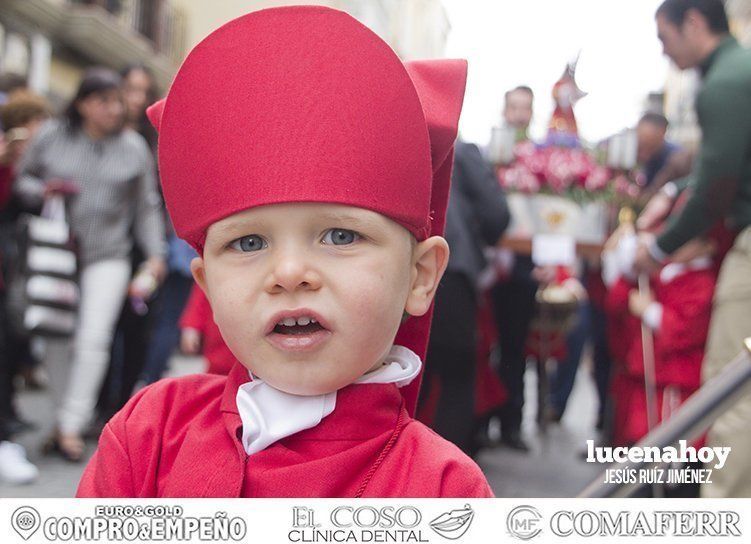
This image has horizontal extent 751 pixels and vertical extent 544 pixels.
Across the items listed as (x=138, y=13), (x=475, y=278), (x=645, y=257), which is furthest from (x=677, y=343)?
(x=138, y=13)

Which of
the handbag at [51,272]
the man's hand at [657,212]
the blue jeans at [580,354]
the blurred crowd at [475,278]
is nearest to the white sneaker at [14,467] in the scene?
the blurred crowd at [475,278]

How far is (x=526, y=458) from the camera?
2.35m

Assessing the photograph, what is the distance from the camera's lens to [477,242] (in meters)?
2.11

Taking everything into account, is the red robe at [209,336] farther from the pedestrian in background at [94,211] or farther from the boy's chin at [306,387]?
the pedestrian in background at [94,211]

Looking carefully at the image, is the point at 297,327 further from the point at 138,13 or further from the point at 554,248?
the point at 138,13

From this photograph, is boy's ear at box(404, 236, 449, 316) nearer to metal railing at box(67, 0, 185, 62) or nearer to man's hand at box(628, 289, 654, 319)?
man's hand at box(628, 289, 654, 319)

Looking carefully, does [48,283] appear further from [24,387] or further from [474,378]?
[24,387]

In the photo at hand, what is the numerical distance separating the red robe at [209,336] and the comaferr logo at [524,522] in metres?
0.40

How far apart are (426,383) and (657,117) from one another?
0.77m

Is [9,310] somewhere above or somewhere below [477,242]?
below

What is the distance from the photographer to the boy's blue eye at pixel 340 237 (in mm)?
858

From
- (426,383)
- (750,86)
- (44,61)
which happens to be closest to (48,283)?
(426,383)

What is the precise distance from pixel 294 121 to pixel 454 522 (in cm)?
42

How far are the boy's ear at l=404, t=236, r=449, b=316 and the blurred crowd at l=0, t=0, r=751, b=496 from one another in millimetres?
435
